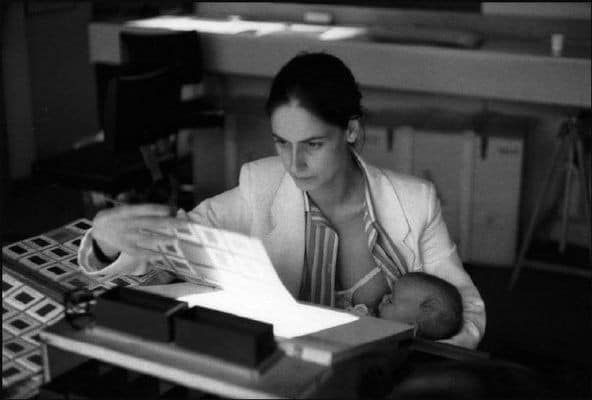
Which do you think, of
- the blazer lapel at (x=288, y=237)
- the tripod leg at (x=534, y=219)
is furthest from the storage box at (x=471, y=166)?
the blazer lapel at (x=288, y=237)

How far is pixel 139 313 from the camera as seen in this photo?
101cm

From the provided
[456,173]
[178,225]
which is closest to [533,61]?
[456,173]

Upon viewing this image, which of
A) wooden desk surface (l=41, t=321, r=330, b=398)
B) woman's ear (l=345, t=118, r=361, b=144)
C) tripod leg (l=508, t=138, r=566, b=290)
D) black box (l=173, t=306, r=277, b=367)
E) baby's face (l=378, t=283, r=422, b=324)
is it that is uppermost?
woman's ear (l=345, t=118, r=361, b=144)

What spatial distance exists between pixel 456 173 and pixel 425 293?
95.2 inches

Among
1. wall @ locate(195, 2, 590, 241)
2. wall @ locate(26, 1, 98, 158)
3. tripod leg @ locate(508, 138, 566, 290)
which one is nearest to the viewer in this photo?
tripod leg @ locate(508, 138, 566, 290)

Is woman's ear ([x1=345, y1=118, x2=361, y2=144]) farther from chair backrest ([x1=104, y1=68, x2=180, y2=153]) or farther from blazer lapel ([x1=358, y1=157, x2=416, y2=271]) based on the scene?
chair backrest ([x1=104, y1=68, x2=180, y2=153])

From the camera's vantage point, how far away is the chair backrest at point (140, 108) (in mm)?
3107

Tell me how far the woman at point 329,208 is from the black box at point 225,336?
2.18ft

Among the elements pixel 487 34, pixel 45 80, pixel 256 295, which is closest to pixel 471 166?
pixel 487 34

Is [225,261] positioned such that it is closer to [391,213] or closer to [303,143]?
[303,143]

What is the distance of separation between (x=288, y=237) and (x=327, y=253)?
0.32ft

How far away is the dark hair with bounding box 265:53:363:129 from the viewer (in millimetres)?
1634

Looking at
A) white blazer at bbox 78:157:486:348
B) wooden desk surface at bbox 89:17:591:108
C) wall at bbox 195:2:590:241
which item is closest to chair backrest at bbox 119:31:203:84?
wooden desk surface at bbox 89:17:591:108

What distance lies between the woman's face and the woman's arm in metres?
0.26
